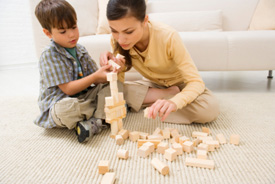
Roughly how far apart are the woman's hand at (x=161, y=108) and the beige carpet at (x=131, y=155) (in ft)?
0.47

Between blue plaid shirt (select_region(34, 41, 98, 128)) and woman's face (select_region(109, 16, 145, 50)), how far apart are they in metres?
0.29

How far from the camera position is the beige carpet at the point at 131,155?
25.2 inches

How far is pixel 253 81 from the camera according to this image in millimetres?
1828

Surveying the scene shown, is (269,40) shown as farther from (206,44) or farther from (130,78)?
(130,78)

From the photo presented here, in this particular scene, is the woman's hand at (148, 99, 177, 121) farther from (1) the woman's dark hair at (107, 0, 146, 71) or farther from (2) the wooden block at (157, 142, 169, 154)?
(1) the woman's dark hair at (107, 0, 146, 71)

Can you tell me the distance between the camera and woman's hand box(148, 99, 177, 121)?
31.1 inches

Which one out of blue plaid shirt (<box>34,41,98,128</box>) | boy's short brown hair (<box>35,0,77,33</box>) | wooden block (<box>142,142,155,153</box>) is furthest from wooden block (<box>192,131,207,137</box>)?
boy's short brown hair (<box>35,0,77,33</box>)

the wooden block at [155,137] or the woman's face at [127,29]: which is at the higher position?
the woman's face at [127,29]

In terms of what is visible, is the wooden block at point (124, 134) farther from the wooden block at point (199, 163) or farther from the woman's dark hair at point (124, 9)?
the woman's dark hair at point (124, 9)

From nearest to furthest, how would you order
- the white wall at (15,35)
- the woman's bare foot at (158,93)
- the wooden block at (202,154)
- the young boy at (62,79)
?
the wooden block at (202,154) < the young boy at (62,79) < the woman's bare foot at (158,93) < the white wall at (15,35)

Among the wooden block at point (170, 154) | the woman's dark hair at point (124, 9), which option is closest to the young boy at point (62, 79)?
the woman's dark hair at point (124, 9)

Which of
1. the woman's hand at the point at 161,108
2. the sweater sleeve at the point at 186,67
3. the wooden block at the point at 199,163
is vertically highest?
the sweater sleeve at the point at 186,67

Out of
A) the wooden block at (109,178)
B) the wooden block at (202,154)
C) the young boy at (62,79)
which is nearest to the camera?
the wooden block at (109,178)

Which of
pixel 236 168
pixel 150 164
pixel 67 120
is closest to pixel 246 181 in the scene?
pixel 236 168
